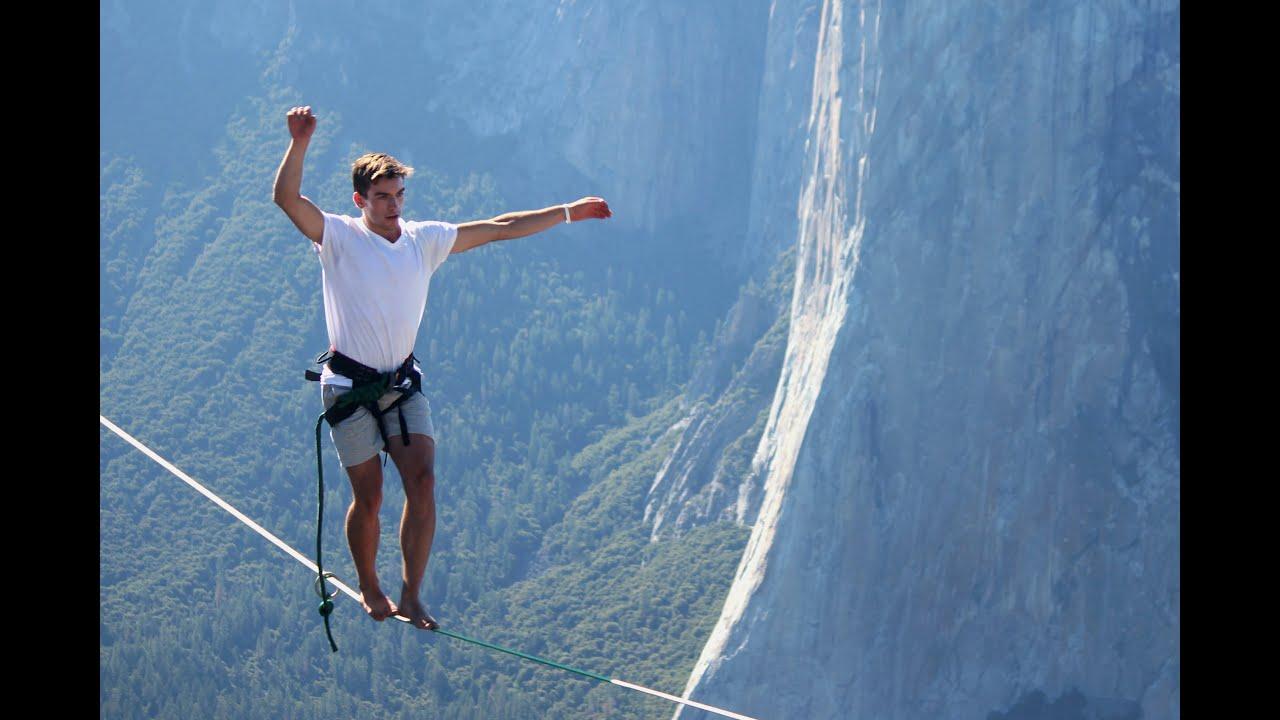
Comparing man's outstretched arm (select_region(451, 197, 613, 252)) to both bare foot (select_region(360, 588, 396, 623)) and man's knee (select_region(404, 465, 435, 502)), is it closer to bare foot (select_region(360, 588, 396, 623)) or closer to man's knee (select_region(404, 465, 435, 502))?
man's knee (select_region(404, 465, 435, 502))

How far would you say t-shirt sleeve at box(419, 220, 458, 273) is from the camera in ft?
28.8

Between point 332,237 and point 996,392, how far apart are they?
4163 centimetres

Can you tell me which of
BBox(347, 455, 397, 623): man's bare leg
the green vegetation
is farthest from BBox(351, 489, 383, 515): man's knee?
the green vegetation

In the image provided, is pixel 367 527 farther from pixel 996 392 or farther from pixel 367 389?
pixel 996 392

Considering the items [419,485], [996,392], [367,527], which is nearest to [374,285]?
[419,485]

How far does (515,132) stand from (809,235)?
54.8 m

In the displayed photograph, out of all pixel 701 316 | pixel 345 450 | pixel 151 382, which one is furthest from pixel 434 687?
pixel 345 450

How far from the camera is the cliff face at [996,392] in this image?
46625 millimetres

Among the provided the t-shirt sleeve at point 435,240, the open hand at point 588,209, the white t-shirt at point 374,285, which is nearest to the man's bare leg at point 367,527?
the white t-shirt at point 374,285

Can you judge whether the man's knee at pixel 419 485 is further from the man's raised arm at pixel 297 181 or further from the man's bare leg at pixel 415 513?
the man's raised arm at pixel 297 181

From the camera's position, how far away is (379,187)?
8.49 metres

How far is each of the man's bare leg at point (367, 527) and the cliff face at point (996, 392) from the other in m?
40.6
